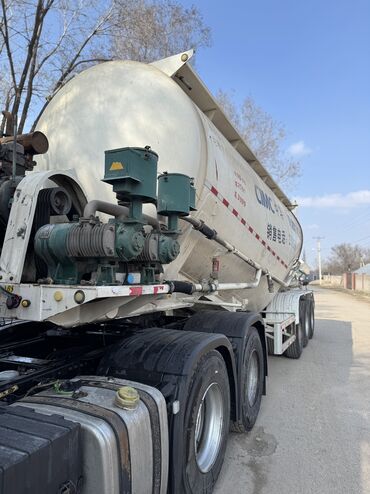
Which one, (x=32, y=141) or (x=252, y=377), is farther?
(x=252, y=377)

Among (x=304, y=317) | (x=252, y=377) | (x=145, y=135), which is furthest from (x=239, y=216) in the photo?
(x=304, y=317)

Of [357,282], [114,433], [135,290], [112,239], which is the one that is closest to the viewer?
[114,433]

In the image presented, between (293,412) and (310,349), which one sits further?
(310,349)

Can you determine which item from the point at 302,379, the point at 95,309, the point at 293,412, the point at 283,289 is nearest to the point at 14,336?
the point at 95,309

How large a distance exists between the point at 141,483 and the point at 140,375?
31.0 inches

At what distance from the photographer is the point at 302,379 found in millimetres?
6676

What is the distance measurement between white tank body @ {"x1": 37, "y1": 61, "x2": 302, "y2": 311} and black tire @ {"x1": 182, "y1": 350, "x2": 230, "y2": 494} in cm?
102

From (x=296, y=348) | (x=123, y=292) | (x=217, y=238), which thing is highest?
(x=217, y=238)

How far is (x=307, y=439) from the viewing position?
13.9 feet

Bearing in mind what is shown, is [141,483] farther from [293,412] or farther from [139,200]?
[293,412]

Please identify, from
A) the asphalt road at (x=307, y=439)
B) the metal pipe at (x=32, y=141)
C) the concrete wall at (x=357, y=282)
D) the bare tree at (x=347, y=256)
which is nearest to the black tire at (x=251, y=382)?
the asphalt road at (x=307, y=439)

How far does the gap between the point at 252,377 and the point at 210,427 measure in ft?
4.73

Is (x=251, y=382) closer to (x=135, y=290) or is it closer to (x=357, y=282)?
(x=135, y=290)

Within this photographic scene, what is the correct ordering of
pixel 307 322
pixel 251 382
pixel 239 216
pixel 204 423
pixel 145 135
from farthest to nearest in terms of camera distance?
pixel 307 322, pixel 239 216, pixel 251 382, pixel 145 135, pixel 204 423
